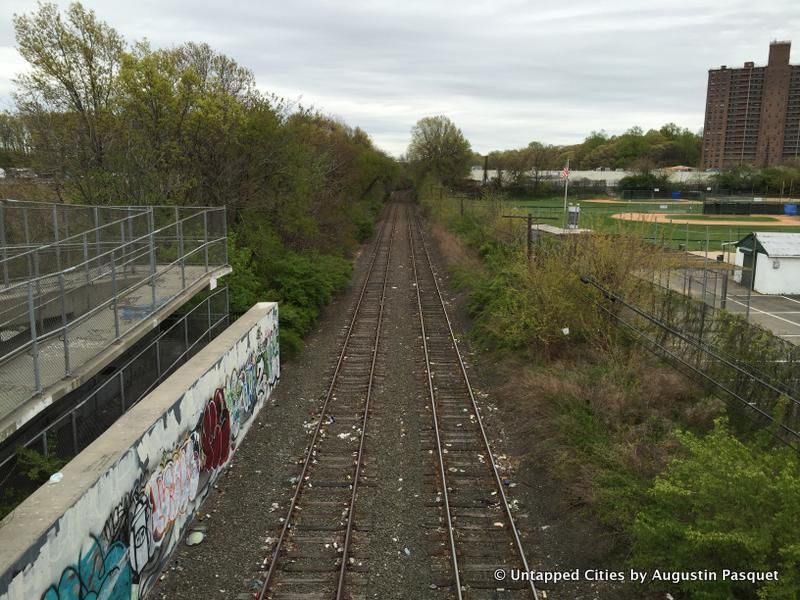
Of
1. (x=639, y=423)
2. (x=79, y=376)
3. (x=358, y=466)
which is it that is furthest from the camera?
(x=639, y=423)

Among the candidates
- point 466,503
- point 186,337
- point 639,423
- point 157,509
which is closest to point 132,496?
point 157,509

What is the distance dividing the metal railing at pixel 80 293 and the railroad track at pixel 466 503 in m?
6.04

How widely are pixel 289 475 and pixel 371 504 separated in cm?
196

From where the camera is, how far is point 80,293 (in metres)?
11.4

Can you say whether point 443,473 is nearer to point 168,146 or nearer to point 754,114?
point 168,146

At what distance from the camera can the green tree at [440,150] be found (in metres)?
97.0

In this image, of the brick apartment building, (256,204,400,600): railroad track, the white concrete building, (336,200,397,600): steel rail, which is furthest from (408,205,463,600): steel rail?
the brick apartment building

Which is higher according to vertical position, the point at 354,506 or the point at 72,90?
the point at 72,90

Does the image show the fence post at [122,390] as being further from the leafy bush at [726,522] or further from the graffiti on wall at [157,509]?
the leafy bush at [726,522]

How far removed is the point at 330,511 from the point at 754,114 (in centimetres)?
18370

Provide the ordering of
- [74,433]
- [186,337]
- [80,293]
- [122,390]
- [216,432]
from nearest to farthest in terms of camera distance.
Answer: [74,433], [122,390], [80,293], [216,432], [186,337]

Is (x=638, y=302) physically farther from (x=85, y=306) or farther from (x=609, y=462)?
(x=85, y=306)

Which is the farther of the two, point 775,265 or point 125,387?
point 775,265

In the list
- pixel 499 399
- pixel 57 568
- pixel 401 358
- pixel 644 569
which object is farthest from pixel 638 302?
pixel 57 568
